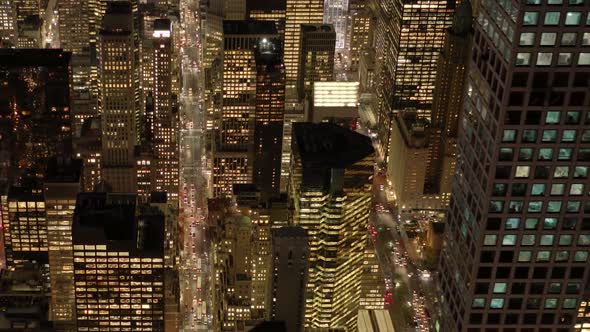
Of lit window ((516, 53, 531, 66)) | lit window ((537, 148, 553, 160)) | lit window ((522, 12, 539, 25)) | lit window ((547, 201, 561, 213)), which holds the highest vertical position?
lit window ((522, 12, 539, 25))

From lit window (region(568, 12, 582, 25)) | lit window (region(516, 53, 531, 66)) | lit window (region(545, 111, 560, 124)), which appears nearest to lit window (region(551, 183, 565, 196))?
lit window (region(545, 111, 560, 124))

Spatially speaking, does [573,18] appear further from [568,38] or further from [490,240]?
[490,240]

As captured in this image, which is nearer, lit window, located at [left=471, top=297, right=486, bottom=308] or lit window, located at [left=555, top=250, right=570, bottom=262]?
lit window, located at [left=555, top=250, right=570, bottom=262]

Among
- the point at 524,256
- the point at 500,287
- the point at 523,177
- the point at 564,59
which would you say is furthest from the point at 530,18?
the point at 500,287

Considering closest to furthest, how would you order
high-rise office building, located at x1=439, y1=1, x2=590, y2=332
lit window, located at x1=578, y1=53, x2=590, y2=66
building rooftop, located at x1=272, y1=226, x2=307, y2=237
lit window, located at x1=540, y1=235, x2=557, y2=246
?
1. high-rise office building, located at x1=439, y1=1, x2=590, y2=332
2. lit window, located at x1=578, y1=53, x2=590, y2=66
3. lit window, located at x1=540, y1=235, x2=557, y2=246
4. building rooftop, located at x1=272, y1=226, x2=307, y2=237

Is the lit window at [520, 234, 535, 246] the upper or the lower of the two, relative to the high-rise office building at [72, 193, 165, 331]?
upper

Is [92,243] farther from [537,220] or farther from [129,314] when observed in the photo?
[537,220]

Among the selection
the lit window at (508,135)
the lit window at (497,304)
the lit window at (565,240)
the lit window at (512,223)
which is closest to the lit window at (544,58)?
the lit window at (508,135)

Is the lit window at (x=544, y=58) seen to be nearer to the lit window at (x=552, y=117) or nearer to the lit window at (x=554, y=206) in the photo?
the lit window at (x=552, y=117)

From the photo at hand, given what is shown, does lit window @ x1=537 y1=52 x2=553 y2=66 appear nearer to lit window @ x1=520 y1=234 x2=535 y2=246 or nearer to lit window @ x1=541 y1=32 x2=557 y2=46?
lit window @ x1=541 y1=32 x2=557 y2=46
